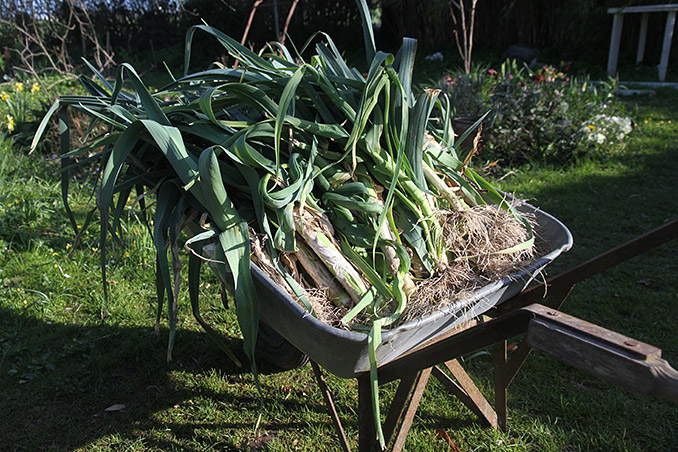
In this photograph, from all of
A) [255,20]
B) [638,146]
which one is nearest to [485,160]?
[638,146]

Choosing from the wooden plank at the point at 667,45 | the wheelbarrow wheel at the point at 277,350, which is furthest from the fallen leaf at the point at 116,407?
the wooden plank at the point at 667,45

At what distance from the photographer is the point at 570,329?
89cm

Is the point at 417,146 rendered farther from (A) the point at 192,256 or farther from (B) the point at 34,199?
(B) the point at 34,199

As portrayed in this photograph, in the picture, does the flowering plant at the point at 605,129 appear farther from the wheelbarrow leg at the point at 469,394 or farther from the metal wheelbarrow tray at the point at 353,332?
the metal wheelbarrow tray at the point at 353,332

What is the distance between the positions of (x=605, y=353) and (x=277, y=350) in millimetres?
1570

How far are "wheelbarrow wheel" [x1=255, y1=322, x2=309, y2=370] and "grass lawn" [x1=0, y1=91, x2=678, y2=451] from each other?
11 centimetres

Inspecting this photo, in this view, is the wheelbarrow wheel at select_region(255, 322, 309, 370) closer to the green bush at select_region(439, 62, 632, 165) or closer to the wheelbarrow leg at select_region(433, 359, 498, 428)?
→ the wheelbarrow leg at select_region(433, 359, 498, 428)

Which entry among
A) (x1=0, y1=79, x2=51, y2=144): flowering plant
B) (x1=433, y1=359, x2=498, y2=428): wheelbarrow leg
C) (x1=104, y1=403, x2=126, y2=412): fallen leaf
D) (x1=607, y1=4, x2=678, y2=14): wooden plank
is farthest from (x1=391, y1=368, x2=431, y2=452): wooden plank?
(x1=607, y1=4, x2=678, y2=14): wooden plank

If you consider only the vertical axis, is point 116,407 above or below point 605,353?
below

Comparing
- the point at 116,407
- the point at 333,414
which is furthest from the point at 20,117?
the point at 333,414

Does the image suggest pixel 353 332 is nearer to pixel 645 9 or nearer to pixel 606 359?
pixel 606 359

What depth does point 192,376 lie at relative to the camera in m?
2.31

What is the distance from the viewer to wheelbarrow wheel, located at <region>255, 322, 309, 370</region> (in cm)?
216

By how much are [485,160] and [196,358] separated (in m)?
3.28
